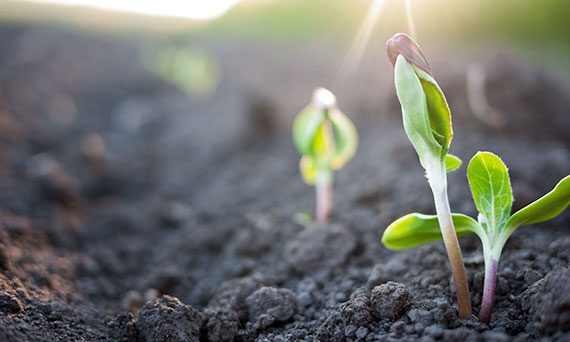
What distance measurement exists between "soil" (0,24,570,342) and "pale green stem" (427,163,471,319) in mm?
52

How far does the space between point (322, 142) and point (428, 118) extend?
41.8 inches

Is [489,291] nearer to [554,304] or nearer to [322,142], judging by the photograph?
[554,304]

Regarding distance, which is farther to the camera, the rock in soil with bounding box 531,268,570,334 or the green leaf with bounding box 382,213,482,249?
the green leaf with bounding box 382,213,482,249

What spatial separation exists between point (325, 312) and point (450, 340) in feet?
1.67

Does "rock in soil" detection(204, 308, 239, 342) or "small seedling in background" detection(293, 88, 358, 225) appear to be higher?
"small seedling in background" detection(293, 88, 358, 225)

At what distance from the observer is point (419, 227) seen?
1.40m

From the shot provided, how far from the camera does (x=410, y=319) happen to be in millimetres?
1371

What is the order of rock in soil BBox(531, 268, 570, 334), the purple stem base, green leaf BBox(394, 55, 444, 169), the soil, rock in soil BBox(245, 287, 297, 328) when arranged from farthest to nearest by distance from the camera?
rock in soil BBox(245, 287, 297, 328) < the soil < the purple stem base < green leaf BBox(394, 55, 444, 169) < rock in soil BBox(531, 268, 570, 334)

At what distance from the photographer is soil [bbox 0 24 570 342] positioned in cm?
149

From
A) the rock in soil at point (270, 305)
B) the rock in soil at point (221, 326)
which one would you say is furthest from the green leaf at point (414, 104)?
the rock in soil at point (221, 326)

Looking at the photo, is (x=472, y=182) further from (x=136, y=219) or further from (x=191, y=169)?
(x=191, y=169)

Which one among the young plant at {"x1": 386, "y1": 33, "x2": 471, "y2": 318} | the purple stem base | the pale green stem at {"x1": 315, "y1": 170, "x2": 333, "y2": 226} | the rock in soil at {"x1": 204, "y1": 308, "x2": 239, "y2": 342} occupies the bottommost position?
the purple stem base

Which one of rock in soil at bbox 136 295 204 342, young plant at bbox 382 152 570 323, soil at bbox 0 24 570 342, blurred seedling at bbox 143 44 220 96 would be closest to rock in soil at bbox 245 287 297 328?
soil at bbox 0 24 570 342

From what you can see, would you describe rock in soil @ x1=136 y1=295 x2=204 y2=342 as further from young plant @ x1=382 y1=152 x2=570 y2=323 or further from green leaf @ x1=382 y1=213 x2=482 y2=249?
young plant @ x1=382 y1=152 x2=570 y2=323
